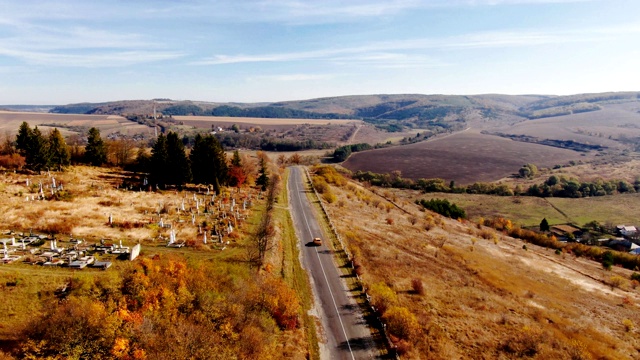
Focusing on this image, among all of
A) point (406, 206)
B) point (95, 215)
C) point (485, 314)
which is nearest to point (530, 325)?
point (485, 314)

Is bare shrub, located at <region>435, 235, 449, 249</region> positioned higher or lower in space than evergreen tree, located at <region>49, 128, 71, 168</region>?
lower

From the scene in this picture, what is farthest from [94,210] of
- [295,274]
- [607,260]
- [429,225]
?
[607,260]

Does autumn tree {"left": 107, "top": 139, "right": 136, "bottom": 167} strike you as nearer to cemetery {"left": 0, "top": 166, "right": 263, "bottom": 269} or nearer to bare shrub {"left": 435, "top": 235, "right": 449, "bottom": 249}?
cemetery {"left": 0, "top": 166, "right": 263, "bottom": 269}

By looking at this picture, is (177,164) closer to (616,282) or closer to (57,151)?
(57,151)

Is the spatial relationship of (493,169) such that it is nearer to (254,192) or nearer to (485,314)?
(254,192)

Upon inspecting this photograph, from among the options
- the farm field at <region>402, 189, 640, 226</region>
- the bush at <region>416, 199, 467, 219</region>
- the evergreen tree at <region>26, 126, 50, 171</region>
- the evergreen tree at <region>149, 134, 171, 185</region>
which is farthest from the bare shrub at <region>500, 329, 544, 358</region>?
the farm field at <region>402, 189, 640, 226</region>

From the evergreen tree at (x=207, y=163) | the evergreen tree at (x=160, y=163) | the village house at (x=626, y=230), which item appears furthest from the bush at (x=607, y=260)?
the evergreen tree at (x=160, y=163)

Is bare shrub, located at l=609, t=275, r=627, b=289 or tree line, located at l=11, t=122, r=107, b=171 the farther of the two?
bare shrub, located at l=609, t=275, r=627, b=289
